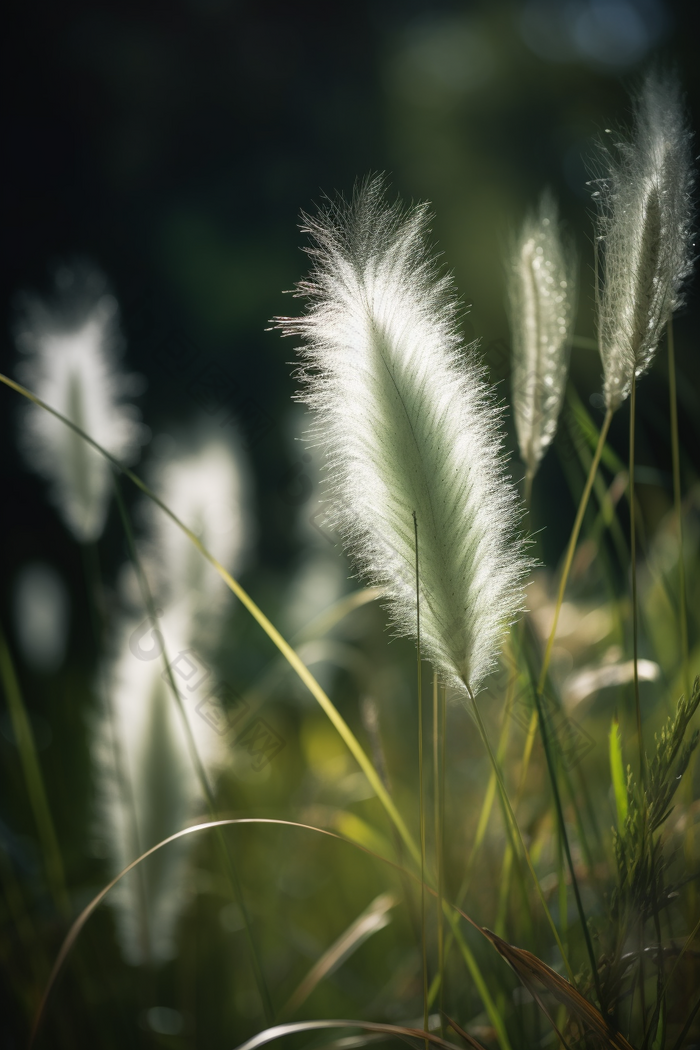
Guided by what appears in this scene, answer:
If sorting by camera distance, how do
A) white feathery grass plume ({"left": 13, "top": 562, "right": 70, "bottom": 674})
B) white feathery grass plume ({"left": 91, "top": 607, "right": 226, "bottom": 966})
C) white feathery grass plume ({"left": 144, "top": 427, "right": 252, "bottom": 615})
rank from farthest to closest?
white feathery grass plume ({"left": 13, "top": 562, "right": 70, "bottom": 674}) < white feathery grass plume ({"left": 144, "top": 427, "right": 252, "bottom": 615}) < white feathery grass plume ({"left": 91, "top": 607, "right": 226, "bottom": 966})

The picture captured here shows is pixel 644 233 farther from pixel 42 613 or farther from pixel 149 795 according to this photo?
pixel 42 613

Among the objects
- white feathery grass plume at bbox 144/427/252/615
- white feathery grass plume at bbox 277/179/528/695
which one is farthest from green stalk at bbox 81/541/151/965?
white feathery grass plume at bbox 277/179/528/695

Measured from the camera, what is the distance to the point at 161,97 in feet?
8.95

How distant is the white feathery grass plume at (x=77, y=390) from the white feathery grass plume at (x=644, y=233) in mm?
521

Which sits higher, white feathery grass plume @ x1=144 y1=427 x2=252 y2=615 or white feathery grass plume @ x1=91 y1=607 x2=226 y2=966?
white feathery grass plume @ x1=144 y1=427 x2=252 y2=615

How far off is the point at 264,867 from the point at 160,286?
2.15m

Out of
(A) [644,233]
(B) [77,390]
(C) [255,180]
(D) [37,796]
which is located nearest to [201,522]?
(B) [77,390]

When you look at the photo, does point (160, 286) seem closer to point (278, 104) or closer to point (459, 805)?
point (278, 104)

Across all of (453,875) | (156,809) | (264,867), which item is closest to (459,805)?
(453,875)

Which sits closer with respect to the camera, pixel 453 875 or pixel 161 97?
pixel 453 875

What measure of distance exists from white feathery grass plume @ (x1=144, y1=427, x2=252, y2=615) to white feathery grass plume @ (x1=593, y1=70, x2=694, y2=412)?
1.81ft

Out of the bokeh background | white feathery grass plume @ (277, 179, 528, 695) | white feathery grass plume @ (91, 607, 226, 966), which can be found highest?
the bokeh background

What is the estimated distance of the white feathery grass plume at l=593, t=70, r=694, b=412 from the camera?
377 millimetres

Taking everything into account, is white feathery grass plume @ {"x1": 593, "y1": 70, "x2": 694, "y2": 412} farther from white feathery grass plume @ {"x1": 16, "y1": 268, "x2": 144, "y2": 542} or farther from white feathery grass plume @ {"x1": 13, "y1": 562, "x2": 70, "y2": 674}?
white feathery grass plume @ {"x1": 13, "y1": 562, "x2": 70, "y2": 674}
